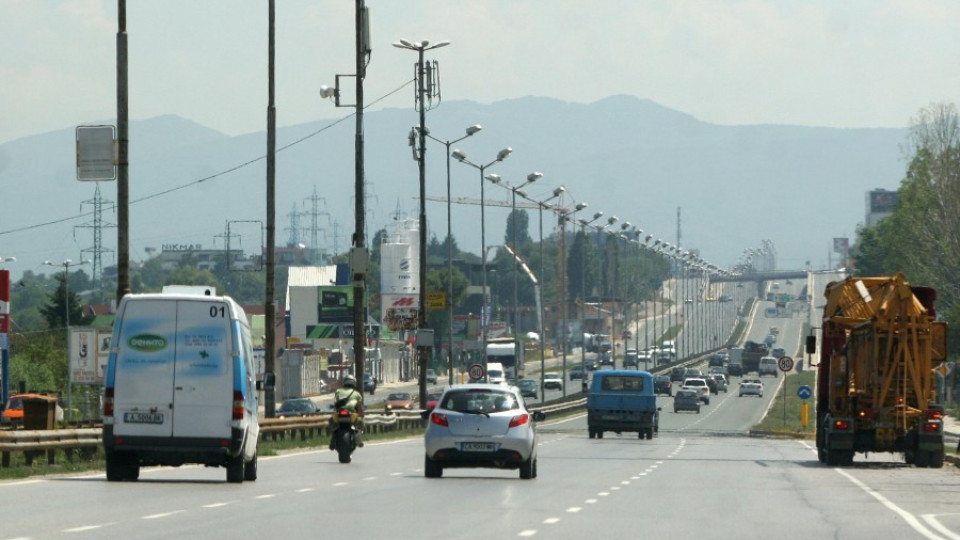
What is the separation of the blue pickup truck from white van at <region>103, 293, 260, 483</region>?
3731cm

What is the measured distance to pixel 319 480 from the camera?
1113 inches

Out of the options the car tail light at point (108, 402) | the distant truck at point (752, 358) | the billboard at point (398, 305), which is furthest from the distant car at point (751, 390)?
the car tail light at point (108, 402)

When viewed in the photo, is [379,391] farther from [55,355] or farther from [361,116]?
[361,116]

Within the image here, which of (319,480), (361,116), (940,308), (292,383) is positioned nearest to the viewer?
(319,480)

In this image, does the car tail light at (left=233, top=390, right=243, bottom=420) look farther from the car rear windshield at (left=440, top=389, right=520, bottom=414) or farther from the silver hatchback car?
the car rear windshield at (left=440, top=389, right=520, bottom=414)

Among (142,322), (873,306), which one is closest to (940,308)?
(873,306)

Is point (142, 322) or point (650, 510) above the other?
point (142, 322)

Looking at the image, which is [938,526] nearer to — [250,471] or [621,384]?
[250,471]

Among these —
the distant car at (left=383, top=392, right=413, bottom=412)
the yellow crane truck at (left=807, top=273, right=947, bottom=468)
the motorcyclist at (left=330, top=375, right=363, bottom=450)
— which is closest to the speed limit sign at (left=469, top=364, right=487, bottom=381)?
the distant car at (left=383, top=392, right=413, bottom=412)

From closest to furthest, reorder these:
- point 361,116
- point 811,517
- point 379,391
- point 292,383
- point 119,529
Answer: point 119,529 < point 811,517 < point 361,116 < point 292,383 < point 379,391

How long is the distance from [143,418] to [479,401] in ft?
19.9

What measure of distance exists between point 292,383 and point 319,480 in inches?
3709

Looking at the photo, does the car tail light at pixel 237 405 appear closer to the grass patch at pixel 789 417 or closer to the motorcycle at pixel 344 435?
the motorcycle at pixel 344 435

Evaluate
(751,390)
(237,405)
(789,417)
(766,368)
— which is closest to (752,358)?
(766,368)
